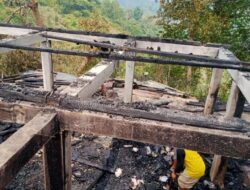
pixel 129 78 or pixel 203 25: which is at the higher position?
pixel 203 25

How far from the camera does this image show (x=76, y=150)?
5844mm

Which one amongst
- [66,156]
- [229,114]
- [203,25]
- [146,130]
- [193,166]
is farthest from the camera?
[203,25]

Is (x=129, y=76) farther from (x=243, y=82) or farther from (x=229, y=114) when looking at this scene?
(x=243, y=82)

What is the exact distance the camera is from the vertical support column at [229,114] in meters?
4.52

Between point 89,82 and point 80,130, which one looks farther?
point 89,82

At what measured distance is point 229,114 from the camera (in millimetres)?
4629

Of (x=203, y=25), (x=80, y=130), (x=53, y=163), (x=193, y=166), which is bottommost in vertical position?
(x=193, y=166)

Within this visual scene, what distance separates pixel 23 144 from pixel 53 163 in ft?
2.11

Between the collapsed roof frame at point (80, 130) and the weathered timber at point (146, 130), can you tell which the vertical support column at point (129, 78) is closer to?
the collapsed roof frame at point (80, 130)

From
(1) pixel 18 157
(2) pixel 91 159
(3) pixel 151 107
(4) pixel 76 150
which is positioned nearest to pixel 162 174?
(2) pixel 91 159

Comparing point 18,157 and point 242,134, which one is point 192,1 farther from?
point 18,157

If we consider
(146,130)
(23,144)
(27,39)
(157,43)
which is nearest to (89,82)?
(146,130)

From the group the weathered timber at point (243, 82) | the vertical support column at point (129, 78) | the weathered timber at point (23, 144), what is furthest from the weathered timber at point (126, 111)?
the vertical support column at point (129, 78)

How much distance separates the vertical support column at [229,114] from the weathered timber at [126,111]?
7.05ft
